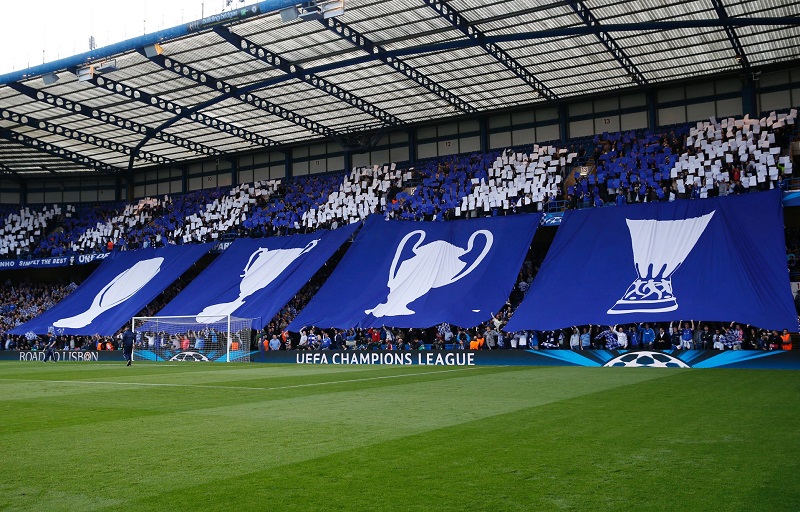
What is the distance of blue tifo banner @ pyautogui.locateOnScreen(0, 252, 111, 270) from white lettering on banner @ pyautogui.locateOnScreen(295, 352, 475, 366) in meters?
24.5

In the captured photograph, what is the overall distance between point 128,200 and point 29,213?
26.5 ft

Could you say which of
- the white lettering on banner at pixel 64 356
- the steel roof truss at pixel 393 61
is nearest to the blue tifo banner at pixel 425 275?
the steel roof truss at pixel 393 61

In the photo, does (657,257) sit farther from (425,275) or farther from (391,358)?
(391,358)

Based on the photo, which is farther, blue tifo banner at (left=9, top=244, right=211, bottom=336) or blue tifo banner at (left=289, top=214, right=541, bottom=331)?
blue tifo banner at (left=9, top=244, right=211, bottom=336)

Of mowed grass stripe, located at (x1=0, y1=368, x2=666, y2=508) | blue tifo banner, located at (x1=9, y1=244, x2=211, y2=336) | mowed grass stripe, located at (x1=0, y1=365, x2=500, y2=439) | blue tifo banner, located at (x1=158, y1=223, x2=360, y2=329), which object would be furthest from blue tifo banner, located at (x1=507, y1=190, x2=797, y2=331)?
blue tifo banner, located at (x1=9, y1=244, x2=211, y2=336)

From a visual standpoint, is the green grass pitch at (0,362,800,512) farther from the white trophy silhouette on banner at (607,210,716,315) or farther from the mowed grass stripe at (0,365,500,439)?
the white trophy silhouette on banner at (607,210,716,315)

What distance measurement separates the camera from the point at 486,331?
107 feet

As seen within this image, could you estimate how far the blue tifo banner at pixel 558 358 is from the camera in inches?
992

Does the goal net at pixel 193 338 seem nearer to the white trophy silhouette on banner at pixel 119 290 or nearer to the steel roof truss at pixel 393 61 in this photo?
the white trophy silhouette on banner at pixel 119 290

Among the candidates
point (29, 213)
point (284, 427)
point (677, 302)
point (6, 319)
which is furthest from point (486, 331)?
point (29, 213)

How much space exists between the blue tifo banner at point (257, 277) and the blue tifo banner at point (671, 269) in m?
13.0

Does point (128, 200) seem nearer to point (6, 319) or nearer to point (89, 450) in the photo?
point (6, 319)

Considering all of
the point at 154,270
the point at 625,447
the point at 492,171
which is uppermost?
the point at 492,171

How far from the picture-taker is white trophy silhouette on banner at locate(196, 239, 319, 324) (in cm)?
3931
